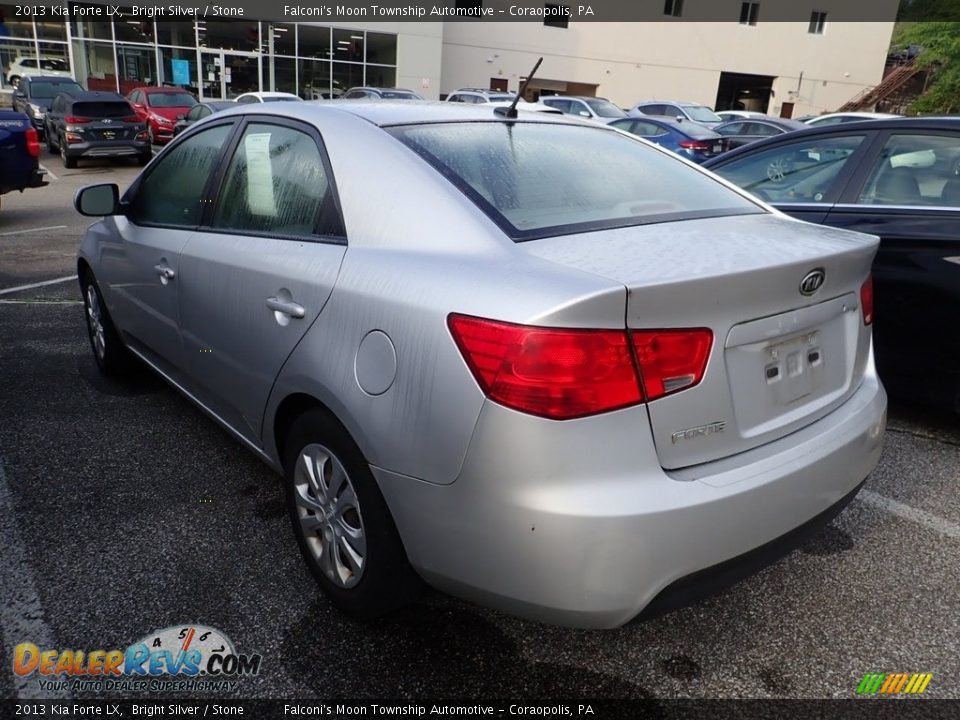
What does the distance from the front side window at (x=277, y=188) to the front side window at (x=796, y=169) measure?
2788mm

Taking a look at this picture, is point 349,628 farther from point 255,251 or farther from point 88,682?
point 255,251

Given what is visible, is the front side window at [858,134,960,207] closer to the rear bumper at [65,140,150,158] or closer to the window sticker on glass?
the window sticker on glass

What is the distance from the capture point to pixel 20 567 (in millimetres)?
2533

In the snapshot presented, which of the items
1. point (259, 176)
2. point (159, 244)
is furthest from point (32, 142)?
point (259, 176)

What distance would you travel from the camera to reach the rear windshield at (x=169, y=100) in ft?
62.3

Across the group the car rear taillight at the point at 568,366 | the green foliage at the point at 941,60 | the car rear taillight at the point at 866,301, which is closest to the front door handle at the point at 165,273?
the car rear taillight at the point at 568,366

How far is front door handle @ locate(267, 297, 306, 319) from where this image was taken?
2.22 m

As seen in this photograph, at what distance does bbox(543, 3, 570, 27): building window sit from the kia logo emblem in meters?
38.5

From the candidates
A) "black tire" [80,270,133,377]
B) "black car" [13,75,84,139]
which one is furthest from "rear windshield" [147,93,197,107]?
"black tire" [80,270,133,377]

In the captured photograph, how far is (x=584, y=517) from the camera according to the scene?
1.63 meters

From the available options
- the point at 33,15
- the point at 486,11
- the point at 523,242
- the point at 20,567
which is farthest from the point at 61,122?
the point at 486,11

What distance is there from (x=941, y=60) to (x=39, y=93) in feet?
128

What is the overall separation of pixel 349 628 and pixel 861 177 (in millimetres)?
3313

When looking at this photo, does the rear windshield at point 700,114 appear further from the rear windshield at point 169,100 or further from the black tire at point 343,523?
the black tire at point 343,523
